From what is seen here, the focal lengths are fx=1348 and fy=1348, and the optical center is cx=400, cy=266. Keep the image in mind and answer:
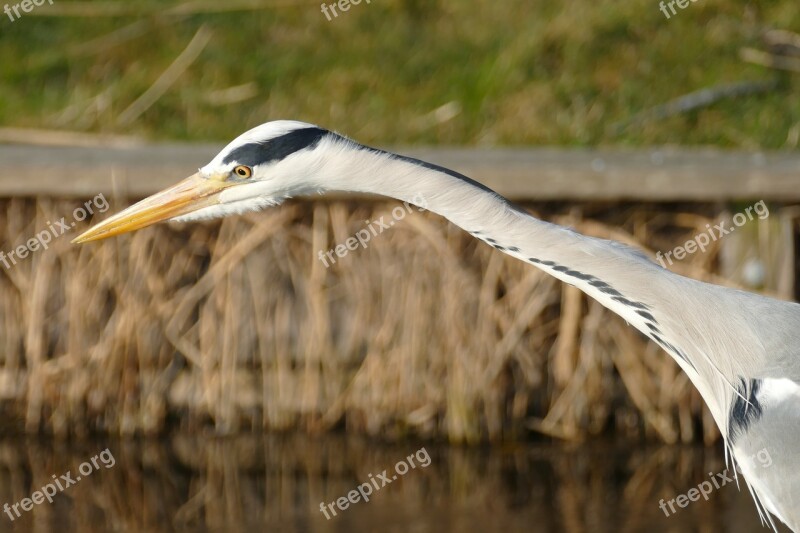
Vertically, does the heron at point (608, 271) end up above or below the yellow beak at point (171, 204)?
below

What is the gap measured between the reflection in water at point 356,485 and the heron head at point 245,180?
1994mm

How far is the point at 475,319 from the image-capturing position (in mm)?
5609

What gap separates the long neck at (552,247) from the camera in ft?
10.3

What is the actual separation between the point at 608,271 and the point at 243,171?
0.93 meters

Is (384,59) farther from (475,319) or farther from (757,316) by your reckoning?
(757,316)

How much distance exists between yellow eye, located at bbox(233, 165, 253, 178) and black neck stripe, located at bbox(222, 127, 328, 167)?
12 mm

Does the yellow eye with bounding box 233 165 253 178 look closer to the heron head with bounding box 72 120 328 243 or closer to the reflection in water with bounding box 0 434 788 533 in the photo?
the heron head with bounding box 72 120 328 243

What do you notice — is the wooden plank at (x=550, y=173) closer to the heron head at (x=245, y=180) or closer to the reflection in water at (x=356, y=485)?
the reflection in water at (x=356, y=485)

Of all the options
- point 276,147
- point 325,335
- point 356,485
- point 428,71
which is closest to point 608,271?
point 276,147

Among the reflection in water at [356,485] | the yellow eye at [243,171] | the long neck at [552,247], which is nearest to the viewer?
the long neck at [552,247]

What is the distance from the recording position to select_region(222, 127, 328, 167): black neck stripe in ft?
10.5

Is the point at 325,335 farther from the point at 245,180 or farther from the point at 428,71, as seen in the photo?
the point at 245,180

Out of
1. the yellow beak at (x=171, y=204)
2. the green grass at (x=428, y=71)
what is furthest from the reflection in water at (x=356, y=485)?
the yellow beak at (x=171, y=204)

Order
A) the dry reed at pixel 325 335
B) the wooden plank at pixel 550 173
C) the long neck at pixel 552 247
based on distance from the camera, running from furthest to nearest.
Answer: the dry reed at pixel 325 335, the wooden plank at pixel 550 173, the long neck at pixel 552 247
